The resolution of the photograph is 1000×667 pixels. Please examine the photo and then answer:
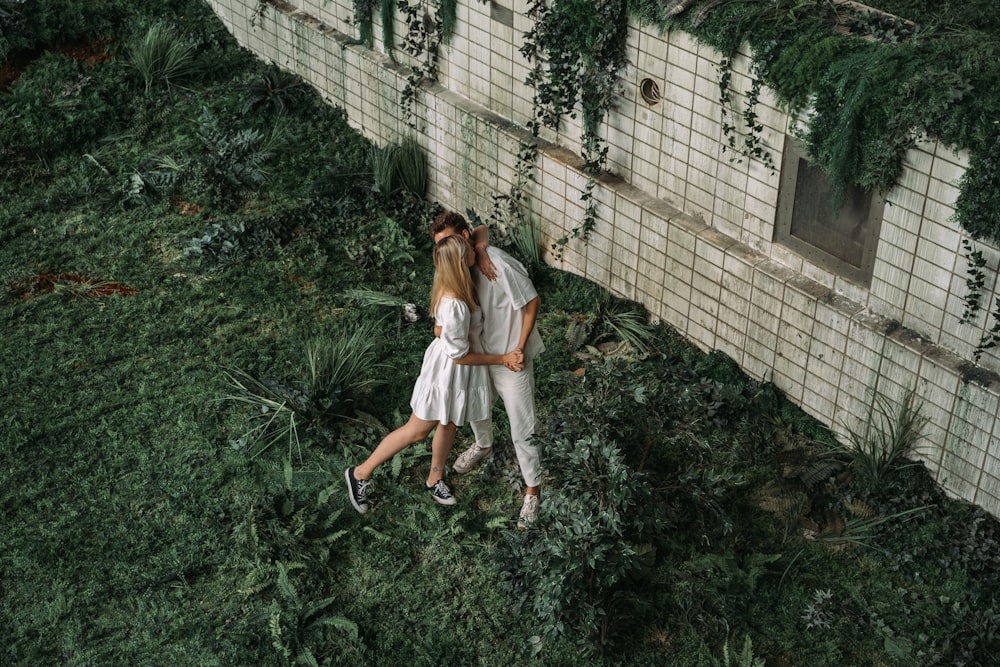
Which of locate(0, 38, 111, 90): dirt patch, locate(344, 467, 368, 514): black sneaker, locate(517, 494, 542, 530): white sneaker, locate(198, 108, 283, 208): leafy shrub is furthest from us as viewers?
locate(0, 38, 111, 90): dirt patch

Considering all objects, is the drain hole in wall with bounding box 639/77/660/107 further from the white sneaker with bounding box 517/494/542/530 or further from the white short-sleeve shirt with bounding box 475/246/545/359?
the white sneaker with bounding box 517/494/542/530

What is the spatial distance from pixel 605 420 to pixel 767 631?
1334 millimetres

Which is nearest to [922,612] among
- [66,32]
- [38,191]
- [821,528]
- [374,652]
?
[821,528]

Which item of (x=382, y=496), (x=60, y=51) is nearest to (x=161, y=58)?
(x=60, y=51)

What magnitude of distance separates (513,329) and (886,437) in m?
2.17

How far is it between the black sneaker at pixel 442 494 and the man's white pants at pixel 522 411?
0.46m

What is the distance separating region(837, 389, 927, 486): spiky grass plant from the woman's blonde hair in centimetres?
233

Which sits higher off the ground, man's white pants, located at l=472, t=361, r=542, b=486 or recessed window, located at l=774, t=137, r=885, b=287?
recessed window, located at l=774, t=137, r=885, b=287

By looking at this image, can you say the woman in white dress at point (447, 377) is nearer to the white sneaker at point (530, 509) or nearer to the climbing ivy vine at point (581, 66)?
the white sneaker at point (530, 509)

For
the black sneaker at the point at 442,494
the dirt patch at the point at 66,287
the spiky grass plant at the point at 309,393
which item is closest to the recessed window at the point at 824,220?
the black sneaker at the point at 442,494

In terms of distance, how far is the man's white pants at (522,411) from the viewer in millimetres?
5906

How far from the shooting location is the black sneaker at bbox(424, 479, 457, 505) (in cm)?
626

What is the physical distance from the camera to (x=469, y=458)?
21.2 feet

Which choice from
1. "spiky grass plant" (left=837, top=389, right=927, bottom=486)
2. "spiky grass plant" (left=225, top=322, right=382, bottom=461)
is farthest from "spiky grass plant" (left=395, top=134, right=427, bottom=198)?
"spiky grass plant" (left=837, top=389, right=927, bottom=486)
